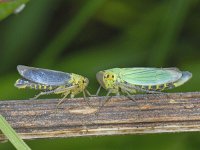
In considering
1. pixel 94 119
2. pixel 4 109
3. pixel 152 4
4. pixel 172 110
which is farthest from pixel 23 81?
pixel 152 4

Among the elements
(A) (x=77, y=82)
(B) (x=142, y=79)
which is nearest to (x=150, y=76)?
(B) (x=142, y=79)

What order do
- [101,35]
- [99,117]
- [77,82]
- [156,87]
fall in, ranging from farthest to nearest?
[101,35] < [77,82] < [156,87] < [99,117]

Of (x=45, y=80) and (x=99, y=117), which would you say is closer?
(x=99, y=117)

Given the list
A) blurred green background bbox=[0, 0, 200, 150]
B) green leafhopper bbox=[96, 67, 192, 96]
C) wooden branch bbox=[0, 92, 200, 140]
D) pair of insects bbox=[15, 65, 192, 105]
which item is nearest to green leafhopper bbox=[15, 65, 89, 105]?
pair of insects bbox=[15, 65, 192, 105]

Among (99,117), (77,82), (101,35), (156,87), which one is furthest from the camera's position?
(101,35)

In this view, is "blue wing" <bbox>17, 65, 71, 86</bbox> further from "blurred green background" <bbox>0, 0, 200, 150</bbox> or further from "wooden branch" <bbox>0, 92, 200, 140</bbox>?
"blurred green background" <bbox>0, 0, 200, 150</bbox>

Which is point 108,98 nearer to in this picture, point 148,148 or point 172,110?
point 172,110

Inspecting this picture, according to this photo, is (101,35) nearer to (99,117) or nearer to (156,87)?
(156,87)
